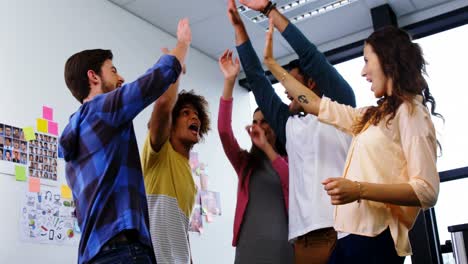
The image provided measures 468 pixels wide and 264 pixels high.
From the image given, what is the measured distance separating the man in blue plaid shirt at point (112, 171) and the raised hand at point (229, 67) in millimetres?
598

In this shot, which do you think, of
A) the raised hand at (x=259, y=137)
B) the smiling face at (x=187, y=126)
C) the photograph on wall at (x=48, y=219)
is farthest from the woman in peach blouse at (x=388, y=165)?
the photograph on wall at (x=48, y=219)

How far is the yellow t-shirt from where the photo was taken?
5.50ft

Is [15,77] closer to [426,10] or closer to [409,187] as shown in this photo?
[409,187]

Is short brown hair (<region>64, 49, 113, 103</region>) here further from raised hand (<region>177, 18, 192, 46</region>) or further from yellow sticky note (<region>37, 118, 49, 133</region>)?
yellow sticky note (<region>37, 118, 49, 133</region>)

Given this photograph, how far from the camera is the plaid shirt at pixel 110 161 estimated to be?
133cm

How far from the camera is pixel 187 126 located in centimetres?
204

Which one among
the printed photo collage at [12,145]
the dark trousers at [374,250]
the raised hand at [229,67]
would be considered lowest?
the dark trousers at [374,250]

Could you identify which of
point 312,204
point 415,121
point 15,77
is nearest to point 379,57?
point 415,121

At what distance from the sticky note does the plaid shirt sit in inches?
52.1

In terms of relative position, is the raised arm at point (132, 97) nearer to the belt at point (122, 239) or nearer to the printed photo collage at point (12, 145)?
the belt at point (122, 239)

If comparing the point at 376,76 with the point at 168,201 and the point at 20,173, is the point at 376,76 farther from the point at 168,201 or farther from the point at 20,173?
the point at 20,173

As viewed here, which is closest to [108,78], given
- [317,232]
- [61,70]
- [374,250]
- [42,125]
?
[317,232]

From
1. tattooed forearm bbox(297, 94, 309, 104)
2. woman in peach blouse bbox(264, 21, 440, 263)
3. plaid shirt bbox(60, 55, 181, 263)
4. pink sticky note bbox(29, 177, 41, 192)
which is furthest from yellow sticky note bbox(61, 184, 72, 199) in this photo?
woman in peach blouse bbox(264, 21, 440, 263)

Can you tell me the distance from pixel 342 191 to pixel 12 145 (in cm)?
203
